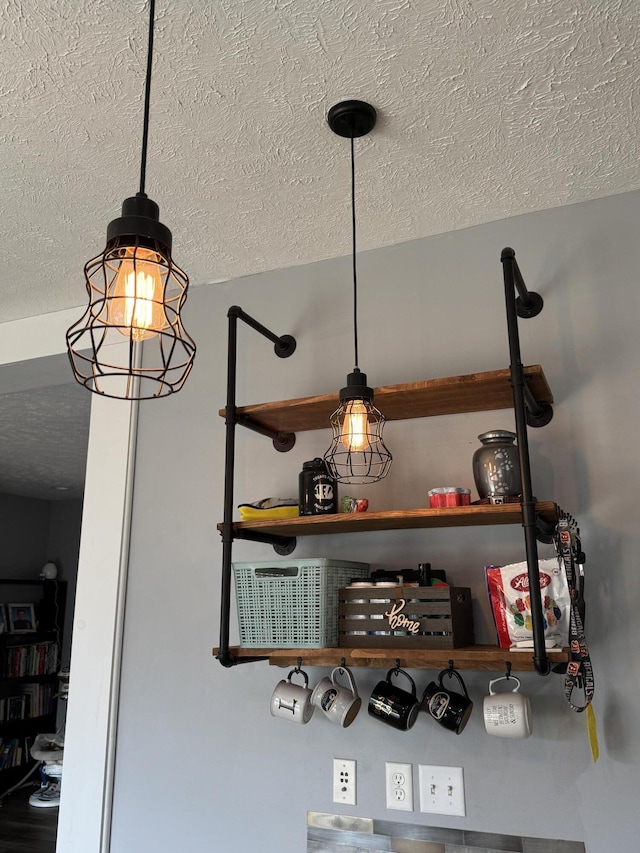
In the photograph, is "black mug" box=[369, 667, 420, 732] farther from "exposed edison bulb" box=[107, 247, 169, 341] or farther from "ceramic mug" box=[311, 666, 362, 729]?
"exposed edison bulb" box=[107, 247, 169, 341]

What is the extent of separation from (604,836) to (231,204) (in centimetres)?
170

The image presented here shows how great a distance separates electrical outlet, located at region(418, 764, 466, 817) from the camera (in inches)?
63.1

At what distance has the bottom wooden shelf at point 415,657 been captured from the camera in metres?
1.39

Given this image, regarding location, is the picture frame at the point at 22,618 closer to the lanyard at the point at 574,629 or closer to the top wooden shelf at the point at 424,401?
the top wooden shelf at the point at 424,401

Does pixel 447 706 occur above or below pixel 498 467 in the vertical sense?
below

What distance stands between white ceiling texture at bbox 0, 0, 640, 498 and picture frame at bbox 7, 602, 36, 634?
5.36 meters

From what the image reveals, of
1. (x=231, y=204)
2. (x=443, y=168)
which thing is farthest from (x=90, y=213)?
(x=443, y=168)

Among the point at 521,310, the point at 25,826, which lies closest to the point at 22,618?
the point at 25,826

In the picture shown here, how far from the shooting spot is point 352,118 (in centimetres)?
147

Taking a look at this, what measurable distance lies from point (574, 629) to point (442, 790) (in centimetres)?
54

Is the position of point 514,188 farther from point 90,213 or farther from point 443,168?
point 90,213

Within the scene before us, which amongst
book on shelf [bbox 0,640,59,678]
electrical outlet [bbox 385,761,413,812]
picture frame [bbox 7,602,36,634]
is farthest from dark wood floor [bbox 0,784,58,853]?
electrical outlet [bbox 385,761,413,812]

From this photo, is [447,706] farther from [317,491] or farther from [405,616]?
[317,491]

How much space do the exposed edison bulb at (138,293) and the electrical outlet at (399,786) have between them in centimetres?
123
